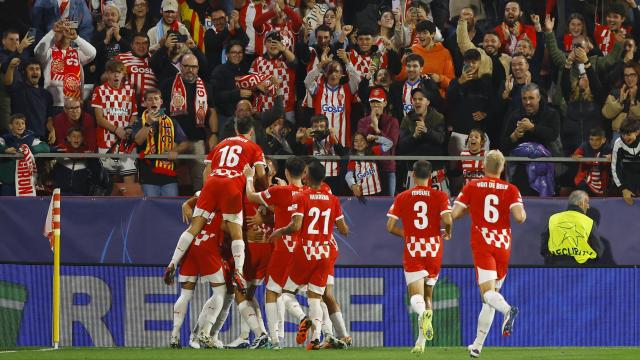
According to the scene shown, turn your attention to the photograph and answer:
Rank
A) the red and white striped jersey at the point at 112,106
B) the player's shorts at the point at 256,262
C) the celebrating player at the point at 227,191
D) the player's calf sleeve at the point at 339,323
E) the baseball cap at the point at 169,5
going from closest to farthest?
the celebrating player at the point at 227,191 → the player's calf sleeve at the point at 339,323 → the player's shorts at the point at 256,262 → the red and white striped jersey at the point at 112,106 → the baseball cap at the point at 169,5

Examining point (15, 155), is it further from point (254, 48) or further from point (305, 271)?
point (305, 271)

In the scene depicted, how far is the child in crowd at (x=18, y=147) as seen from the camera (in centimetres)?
1773

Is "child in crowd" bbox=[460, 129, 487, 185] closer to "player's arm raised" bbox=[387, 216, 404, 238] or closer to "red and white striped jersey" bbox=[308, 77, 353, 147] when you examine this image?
"red and white striped jersey" bbox=[308, 77, 353, 147]

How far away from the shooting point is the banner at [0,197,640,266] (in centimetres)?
1795

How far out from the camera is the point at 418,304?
13523mm

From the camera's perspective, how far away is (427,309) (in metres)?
13.9

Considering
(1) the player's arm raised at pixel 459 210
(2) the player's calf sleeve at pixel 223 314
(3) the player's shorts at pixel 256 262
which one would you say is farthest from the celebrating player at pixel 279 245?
(1) the player's arm raised at pixel 459 210

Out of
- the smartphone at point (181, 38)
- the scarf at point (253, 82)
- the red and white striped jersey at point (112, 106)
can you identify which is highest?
the smartphone at point (181, 38)

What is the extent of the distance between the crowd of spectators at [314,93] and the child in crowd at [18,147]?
0.09ft

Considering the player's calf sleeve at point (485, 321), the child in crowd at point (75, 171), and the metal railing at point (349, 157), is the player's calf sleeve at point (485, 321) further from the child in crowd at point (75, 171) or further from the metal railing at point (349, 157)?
the child in crowd at point (75, 171)

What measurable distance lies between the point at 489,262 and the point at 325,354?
6.61ft

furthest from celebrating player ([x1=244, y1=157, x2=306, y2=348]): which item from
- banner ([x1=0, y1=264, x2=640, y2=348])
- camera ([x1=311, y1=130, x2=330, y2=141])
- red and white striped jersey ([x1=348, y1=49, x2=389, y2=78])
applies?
red and white striped jersey ([x1=348, y1=49, x2=389, y2=78])

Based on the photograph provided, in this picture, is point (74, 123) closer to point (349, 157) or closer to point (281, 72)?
point (281, 72)

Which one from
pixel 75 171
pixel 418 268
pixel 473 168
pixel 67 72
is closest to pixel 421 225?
pixel 418 268
